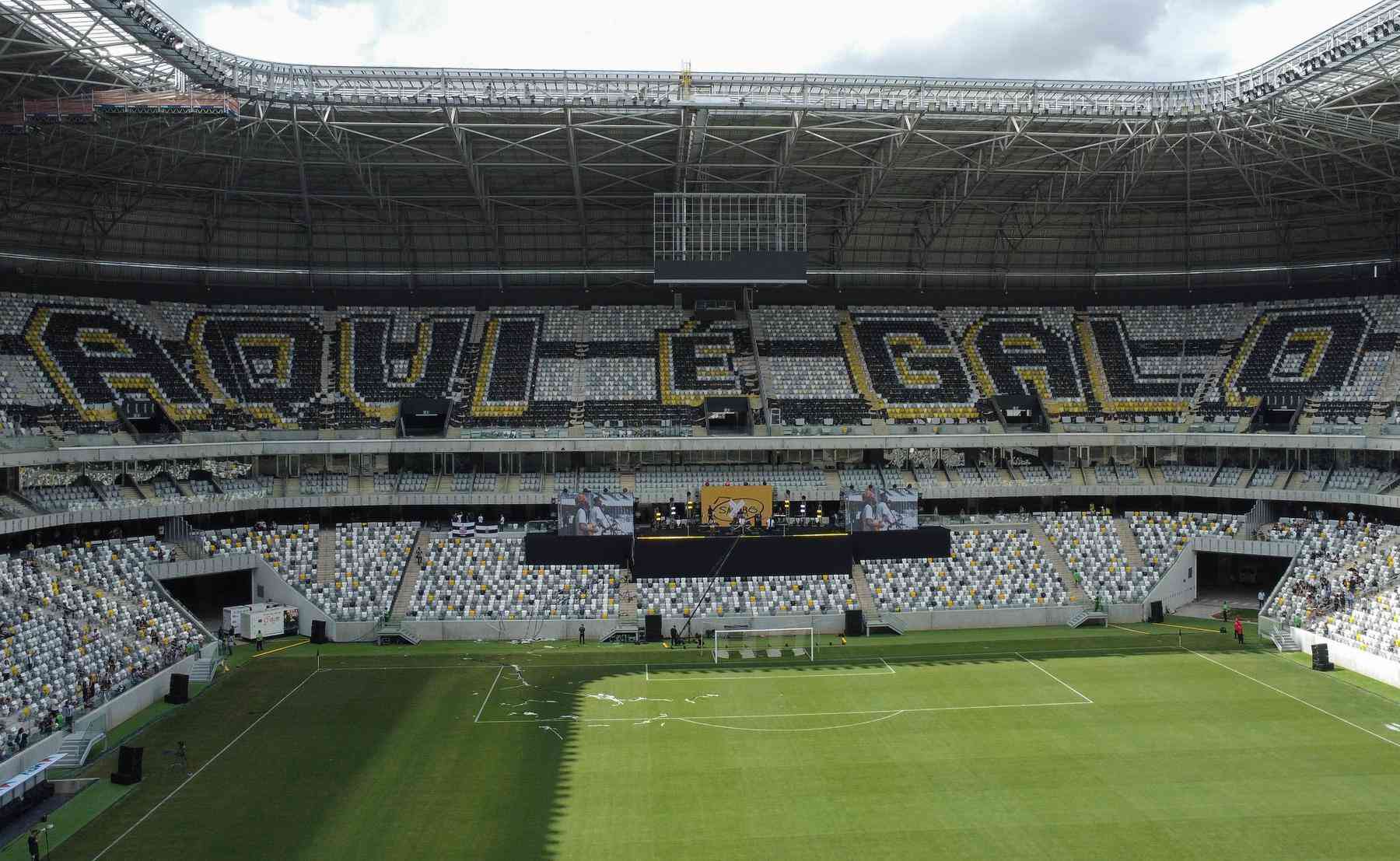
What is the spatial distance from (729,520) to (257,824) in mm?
30767

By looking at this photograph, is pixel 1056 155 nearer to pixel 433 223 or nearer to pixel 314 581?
pixel 433 223

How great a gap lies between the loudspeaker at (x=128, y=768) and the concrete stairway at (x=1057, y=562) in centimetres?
4167

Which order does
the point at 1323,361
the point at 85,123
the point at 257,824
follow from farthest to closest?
the point at 1323,361
the point at 85,123
the point at 257,824

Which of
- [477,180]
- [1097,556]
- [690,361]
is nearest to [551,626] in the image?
[690,361]

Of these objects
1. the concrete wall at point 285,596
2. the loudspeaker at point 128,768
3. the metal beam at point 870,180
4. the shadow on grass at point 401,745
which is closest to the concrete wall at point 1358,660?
the shadow on grass at point 401,745

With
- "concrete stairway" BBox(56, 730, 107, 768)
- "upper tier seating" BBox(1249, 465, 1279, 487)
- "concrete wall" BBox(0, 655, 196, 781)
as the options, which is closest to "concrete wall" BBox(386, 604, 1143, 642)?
"concrete wall" BBox(0, 655, 196, 781)

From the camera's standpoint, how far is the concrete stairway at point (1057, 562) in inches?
2272

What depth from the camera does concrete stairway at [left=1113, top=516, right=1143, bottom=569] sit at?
60438 mm

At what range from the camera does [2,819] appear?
31375mm

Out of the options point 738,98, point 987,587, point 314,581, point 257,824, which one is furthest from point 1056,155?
point 257,824

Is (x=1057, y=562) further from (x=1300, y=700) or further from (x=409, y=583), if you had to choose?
(x=409, y=583)

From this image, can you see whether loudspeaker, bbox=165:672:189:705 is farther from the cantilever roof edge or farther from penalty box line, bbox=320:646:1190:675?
the cantilever roof edge

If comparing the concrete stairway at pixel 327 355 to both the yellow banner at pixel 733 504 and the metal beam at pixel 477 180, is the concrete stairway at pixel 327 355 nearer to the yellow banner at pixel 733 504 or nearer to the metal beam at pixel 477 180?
the metal beam at pixel 477 180

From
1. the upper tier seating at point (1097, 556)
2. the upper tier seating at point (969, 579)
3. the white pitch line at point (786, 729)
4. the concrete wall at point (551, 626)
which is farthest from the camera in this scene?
the upper tier seating at point (1097, 556)
